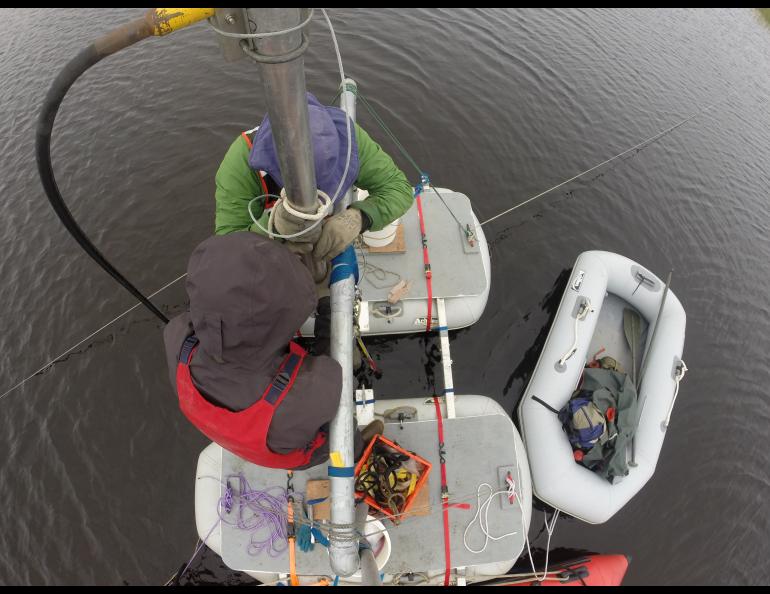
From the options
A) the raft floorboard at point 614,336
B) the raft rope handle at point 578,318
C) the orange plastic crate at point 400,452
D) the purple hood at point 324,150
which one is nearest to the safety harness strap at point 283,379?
the purple hood at point 324,150

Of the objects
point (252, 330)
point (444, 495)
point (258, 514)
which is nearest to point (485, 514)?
point (444, 495)

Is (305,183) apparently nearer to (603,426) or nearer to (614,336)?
(603,426)

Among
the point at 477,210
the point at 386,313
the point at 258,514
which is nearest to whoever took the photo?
the point at 258,514

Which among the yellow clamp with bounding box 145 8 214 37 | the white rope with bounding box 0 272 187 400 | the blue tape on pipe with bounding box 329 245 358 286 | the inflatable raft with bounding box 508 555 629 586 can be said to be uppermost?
the yellow clamp with bounding box 145 8 214 37

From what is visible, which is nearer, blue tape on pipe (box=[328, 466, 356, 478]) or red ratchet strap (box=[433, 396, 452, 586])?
blue tape on pipe (box=[328, 466, 356, 478])

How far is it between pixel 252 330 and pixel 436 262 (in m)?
3.94

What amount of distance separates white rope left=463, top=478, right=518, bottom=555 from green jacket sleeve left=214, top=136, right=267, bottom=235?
150 inches

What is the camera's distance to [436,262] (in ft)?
19.1

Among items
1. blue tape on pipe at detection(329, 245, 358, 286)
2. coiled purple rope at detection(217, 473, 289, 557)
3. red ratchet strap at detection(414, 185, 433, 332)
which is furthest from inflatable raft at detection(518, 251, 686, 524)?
blue tape on pipe at detection(329, 245, 358, 286)

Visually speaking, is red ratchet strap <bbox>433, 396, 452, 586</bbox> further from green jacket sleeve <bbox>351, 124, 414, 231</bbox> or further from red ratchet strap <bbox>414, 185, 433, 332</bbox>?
green jacket sleeve <bbox>351, 124, 414, 231</bbox>

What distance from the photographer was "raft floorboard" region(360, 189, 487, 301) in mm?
5594

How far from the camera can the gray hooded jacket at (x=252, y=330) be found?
7.07 ft

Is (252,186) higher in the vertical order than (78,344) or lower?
higher

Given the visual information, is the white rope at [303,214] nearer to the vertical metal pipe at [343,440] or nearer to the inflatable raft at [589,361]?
the vertical metal pipe at [343,440]
